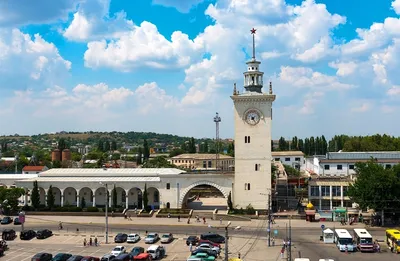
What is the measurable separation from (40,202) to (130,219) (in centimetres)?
1749

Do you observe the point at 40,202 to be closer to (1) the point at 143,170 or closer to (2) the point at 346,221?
(1) the point at 143,170

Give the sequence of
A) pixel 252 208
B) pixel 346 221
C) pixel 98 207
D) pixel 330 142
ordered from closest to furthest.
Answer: pixel 346 221
pixel 252 208
pixel 98 207
pixel 330 142

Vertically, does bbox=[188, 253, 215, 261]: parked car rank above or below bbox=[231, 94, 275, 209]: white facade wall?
below

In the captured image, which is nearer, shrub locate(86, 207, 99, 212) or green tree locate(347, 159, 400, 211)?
green tree locate(347, 159, 400, 211)

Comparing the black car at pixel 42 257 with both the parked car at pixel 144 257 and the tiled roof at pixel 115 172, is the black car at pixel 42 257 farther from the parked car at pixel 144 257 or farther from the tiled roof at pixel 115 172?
the tiled roof at pixel 115 172

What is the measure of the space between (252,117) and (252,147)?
12.5ft

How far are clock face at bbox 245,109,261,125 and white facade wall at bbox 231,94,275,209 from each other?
1.24 ft

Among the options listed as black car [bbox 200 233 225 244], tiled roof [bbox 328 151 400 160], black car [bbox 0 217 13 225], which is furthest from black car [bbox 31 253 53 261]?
tiled roof [bbox 328 151 400 160]

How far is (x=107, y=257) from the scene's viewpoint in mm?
37812

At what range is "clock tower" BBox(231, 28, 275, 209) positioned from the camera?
62.7 m

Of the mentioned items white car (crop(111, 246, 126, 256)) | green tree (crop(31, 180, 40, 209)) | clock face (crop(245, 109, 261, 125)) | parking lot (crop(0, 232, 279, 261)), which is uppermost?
clock face (crop(245, 109, 261, 125))

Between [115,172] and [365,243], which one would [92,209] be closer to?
[115,172]

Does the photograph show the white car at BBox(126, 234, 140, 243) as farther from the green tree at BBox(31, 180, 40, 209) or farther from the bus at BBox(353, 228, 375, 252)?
the green tree at BBox(31, 180, 40, 209)

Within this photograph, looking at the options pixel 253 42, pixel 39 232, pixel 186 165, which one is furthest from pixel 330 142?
pixel 39 232
